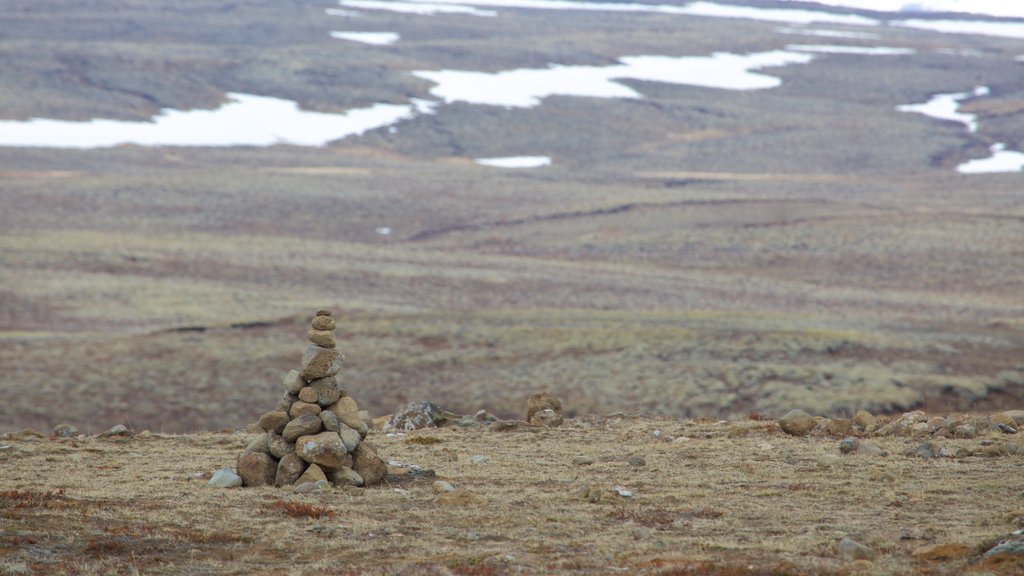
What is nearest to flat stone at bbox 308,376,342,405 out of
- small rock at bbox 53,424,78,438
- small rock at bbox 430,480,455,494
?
small rock at bbox 430,480,455,494

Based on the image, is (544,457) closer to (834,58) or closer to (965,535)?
(965,535)

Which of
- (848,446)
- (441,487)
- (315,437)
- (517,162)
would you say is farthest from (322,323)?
(517,162)

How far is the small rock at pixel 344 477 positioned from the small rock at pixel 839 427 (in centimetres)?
663

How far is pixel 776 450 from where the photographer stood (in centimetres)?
1503

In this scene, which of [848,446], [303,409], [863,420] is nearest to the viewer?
[303,409]

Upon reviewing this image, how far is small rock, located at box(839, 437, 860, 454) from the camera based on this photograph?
48.2ft

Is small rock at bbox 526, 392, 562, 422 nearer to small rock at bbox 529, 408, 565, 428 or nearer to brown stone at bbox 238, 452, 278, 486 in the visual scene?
small rock at bbox 529, 408, 565, 428

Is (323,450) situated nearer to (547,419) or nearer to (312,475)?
(312,475)

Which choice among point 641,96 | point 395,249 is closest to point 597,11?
point 641,96

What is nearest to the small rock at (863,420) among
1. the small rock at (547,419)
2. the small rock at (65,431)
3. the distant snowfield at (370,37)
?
the small rock at (547,419)

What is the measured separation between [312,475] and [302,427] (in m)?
0.50

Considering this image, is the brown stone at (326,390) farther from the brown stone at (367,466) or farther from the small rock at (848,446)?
the small rock at (848,446)

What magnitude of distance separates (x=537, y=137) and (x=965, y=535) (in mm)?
90629

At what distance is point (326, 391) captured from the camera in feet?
43.9
